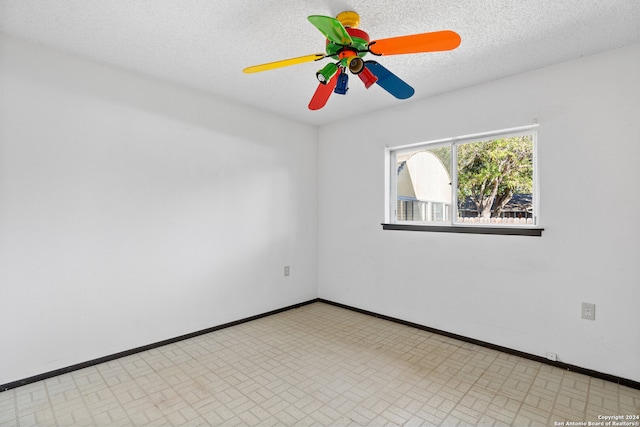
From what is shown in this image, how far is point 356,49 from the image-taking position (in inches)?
70.4

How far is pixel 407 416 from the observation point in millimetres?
1946

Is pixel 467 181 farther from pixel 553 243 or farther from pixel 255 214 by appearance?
pixel 255 214

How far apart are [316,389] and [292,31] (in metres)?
2.46

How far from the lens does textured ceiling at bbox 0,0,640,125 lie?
6.18ft

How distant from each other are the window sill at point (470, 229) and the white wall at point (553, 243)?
0.17ft

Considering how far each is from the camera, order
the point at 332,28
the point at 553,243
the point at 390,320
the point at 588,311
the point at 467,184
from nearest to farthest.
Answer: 1. the point at 332,28
2. the point at 588,311
3. the point at 553,243
4. the point at 467,184
5. the point at 390,320

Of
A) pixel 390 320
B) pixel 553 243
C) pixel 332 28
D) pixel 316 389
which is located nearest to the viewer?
pixel 332 28

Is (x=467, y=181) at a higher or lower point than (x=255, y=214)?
higher

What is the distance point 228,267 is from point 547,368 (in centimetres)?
299

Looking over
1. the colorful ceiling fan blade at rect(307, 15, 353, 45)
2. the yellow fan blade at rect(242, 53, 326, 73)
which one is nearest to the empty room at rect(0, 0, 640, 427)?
the colorful ceiling fan blade at rect(307, 15, 353, 45)

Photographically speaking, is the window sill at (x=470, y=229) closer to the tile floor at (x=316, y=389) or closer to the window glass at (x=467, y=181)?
the window glass at (x=467, y=181)

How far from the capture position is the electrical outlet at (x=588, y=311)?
94.8 inches

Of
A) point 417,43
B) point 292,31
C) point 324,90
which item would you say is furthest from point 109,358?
point 417,43

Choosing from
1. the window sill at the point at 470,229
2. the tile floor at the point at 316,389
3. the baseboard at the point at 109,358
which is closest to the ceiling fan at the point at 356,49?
the window sill at the point at 470,229
